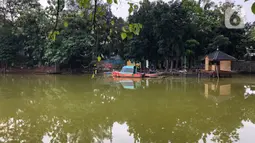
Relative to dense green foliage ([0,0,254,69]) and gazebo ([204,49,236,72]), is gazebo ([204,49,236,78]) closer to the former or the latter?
gazebo ([204,49,236,72])

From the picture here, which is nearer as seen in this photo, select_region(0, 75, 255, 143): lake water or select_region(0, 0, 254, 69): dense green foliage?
select_region(0, 75, 255, 143): lake water

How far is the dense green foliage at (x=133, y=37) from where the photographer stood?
699 inches

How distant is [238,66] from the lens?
21438 mm

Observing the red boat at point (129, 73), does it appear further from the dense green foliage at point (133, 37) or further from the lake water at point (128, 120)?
the lake water at point (128, 120)

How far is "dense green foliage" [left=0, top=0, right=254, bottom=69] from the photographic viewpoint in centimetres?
1777

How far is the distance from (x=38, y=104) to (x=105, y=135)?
371 centimetres

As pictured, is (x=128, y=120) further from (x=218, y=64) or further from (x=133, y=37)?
(x=133, y=37)

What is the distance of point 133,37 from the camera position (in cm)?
1895

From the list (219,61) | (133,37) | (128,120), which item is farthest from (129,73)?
(128,120)

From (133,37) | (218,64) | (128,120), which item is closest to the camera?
(128,120)

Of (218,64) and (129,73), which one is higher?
(218,64)

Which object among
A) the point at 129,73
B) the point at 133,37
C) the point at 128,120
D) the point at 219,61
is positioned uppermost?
the point at 133,37

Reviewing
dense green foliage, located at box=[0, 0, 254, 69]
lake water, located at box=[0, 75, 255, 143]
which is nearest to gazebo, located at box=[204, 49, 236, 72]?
dense green foliage, located at box=[0, 0, 254, 69]

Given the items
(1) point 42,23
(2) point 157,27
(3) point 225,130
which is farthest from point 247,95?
(1) point 42,23
